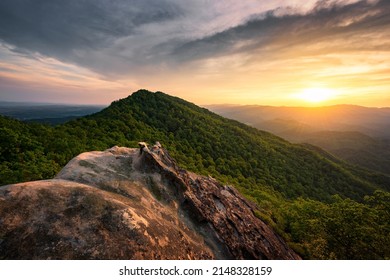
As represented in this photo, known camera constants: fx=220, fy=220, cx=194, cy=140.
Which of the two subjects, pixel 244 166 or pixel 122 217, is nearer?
pixel 122 217

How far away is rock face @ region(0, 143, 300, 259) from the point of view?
23.5ft

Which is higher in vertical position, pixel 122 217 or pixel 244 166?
pixel 122 217

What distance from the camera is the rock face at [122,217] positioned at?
717 cm

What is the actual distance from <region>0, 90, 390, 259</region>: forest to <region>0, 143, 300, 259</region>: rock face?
7324 millimetres

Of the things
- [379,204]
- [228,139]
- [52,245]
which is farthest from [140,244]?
[228,139]

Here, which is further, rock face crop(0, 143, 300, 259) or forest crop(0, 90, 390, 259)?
forest crop(0, 90, 390, 259)

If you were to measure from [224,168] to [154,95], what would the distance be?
2386 inches

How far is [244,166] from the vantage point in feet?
216

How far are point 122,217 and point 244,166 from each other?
6009 cm

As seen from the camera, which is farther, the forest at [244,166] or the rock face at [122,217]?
the forest at [244,166]

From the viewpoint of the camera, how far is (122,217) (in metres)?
8.65

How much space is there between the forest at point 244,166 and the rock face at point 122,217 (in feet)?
24.0

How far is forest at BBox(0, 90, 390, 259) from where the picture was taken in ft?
64.9
